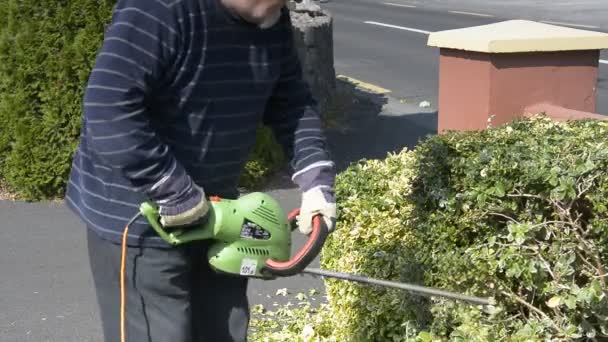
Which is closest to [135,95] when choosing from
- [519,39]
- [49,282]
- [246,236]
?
[246,236]

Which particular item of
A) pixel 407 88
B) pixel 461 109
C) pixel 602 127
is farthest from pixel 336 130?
pixel 602 127

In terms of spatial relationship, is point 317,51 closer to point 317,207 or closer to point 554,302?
point 554,302

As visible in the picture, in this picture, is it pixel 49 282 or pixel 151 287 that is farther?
pixel 49 282

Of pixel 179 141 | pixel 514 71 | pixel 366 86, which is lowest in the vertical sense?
pixel 366 86

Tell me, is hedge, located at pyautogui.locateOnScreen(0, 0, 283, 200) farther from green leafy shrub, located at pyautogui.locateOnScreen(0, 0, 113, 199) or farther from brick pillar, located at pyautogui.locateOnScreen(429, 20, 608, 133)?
brick pillar, located at pyautogui.locateOnScreen(429, 20, 608, 133)

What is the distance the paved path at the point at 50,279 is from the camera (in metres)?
4.53

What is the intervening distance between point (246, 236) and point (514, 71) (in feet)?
7.97

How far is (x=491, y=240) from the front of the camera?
3.36 metres

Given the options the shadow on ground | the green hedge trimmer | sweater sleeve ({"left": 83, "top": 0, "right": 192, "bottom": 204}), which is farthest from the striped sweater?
the shadow on ground

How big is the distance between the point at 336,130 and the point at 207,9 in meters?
6.41

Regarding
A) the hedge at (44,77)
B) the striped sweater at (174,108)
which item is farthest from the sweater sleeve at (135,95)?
the hedge at (44,77)

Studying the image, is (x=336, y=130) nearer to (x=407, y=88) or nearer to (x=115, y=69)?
(x=407, y=88)

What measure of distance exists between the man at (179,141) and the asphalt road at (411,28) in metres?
7.81

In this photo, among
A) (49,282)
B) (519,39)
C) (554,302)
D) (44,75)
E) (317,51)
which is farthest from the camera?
(317,51)
